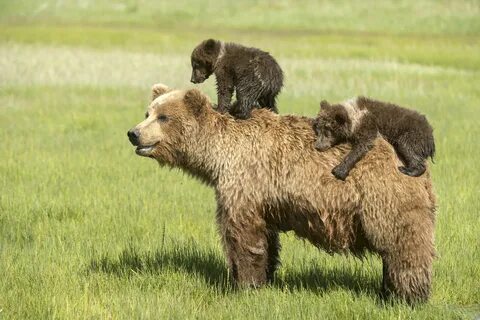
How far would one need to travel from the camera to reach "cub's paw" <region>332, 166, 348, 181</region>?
5.64 m

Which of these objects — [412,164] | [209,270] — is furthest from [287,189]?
[209,270]

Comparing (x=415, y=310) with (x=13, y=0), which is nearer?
(x=415, y=310)

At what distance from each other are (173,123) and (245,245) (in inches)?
43.4

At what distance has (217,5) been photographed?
76.4 meters

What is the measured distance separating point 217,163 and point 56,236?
8.93 ft

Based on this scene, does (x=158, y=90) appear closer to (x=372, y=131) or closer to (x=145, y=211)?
(x=372, y=131)

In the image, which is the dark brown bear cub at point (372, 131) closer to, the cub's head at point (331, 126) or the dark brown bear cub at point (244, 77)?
the cub's head at point (331, 126)

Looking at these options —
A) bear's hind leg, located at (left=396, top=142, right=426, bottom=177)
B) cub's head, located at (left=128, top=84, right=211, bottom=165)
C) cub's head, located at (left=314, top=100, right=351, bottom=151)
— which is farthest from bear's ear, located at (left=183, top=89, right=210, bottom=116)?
bear's hind leg, located at (left=396, top=142, right=426, bottom=177)

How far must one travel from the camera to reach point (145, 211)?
353 inches

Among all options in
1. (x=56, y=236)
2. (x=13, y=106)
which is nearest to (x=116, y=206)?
(x=56, y=236)

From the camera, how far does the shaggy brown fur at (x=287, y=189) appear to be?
5617 millimetres

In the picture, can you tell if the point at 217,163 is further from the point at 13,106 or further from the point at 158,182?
the point at 13,106

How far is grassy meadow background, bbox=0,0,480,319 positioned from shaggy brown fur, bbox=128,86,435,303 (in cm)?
35

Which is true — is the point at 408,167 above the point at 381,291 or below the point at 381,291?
above
